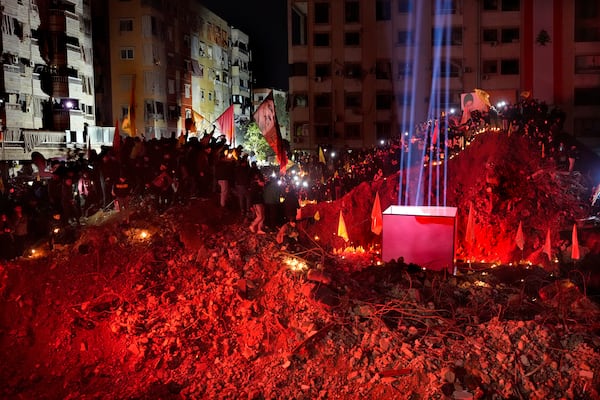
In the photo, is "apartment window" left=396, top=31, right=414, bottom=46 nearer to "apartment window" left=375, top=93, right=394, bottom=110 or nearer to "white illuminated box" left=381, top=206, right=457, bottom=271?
"apartment window" left=375, top=93, right=394, bottom=110

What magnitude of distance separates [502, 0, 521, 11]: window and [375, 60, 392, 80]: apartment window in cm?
894

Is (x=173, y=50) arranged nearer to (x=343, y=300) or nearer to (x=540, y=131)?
Result: (x=540, y=131)

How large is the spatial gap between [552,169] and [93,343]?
1417 centimetres

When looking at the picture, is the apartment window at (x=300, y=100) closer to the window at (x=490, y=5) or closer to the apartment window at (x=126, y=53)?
the apartment window at (x=126, y=53)

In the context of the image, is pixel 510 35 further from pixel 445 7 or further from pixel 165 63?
pixel 165 63

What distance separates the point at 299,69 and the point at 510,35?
1561cm

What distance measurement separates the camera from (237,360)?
9156mm

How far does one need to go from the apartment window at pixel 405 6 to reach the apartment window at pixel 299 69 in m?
8.14

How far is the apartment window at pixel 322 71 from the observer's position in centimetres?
4147

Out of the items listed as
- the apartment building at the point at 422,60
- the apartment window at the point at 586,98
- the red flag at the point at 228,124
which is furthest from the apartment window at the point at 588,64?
the red flag at the point at 228,124

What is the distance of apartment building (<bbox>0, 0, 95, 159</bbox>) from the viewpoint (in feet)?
103

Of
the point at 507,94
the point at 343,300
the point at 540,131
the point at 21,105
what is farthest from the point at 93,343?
the point at 507,94

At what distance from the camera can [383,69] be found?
41.0 meters

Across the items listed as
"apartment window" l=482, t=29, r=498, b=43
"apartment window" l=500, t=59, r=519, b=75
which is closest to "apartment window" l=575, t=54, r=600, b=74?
"apartment window" l=500, t=59, r=519, b=75
